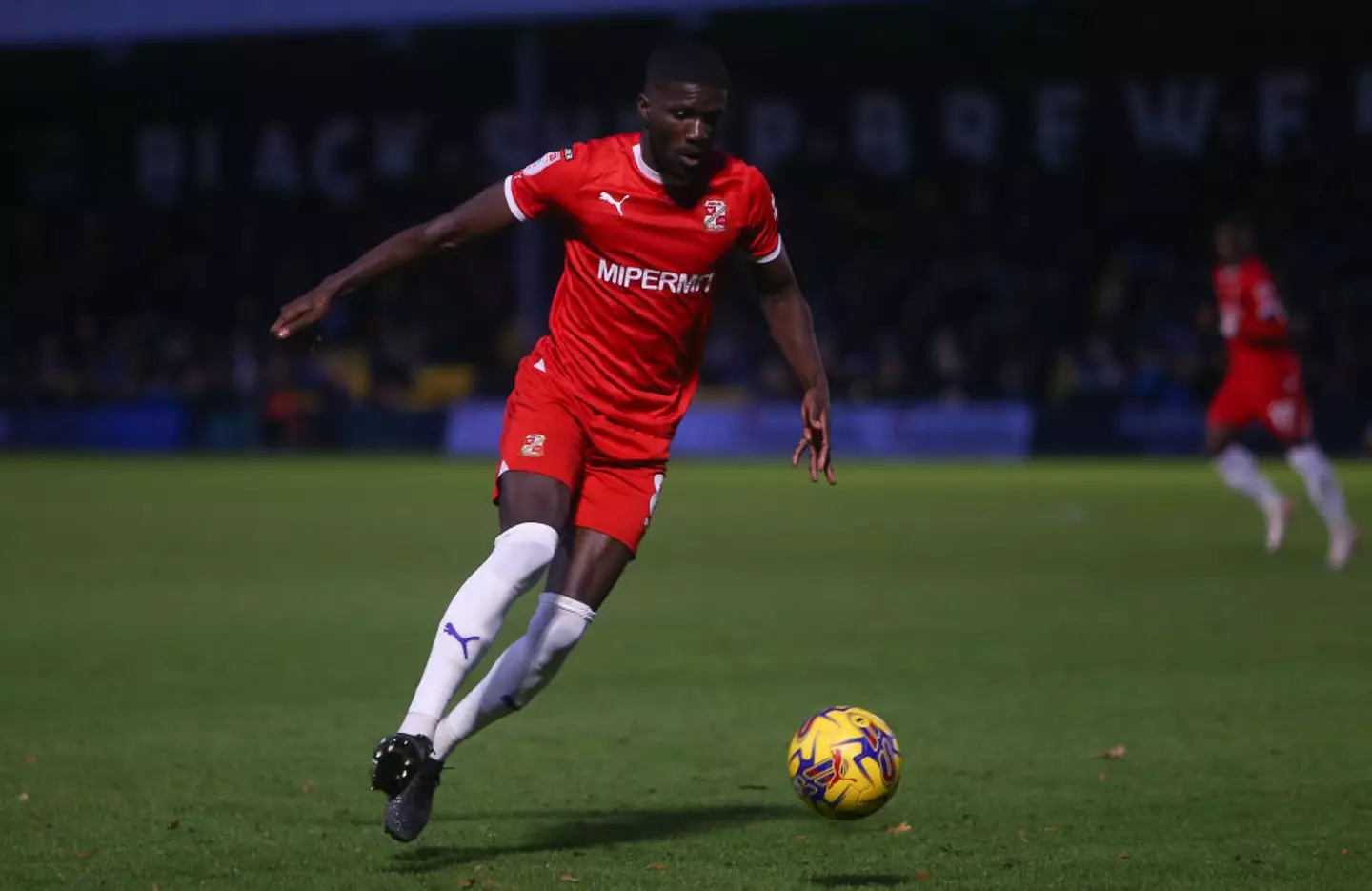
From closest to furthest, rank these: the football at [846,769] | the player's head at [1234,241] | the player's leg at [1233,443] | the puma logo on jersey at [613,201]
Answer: the football at [846,769]
the puma logo on jersey at [613,201]
the player's head at [1234,241]
the player's leg at [1233,443]

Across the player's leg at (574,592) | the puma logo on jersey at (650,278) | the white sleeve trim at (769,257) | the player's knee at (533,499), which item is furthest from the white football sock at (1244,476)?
the player's knee at (533,499)

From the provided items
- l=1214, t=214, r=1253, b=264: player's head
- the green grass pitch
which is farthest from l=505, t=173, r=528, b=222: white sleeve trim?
l=1214, t=214, r=1253, b=264: player's head

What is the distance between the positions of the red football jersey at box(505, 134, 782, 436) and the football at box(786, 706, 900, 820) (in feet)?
3.66

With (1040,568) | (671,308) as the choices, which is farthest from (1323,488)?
(671,308)

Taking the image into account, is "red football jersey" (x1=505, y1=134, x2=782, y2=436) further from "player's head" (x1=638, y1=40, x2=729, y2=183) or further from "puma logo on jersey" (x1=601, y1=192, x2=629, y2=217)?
"player's head" (x1=638, y1=40, x2=729, y2=183)

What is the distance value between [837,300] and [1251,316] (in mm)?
20113

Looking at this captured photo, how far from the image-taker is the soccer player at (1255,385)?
50.1 ft

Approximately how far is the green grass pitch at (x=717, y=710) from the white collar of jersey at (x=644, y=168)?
2024mm

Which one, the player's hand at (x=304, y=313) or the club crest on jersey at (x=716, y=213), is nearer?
the player's hand at (x=304, y=313)

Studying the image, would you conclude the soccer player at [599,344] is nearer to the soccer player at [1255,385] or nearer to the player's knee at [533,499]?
the player's knee at [533,499]

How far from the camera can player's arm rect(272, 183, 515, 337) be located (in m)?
5.86

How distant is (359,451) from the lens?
33188 millimetres

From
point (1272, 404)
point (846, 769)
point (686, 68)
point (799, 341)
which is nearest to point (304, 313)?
point (686, 68)

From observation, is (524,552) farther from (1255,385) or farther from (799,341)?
(1255,385)
